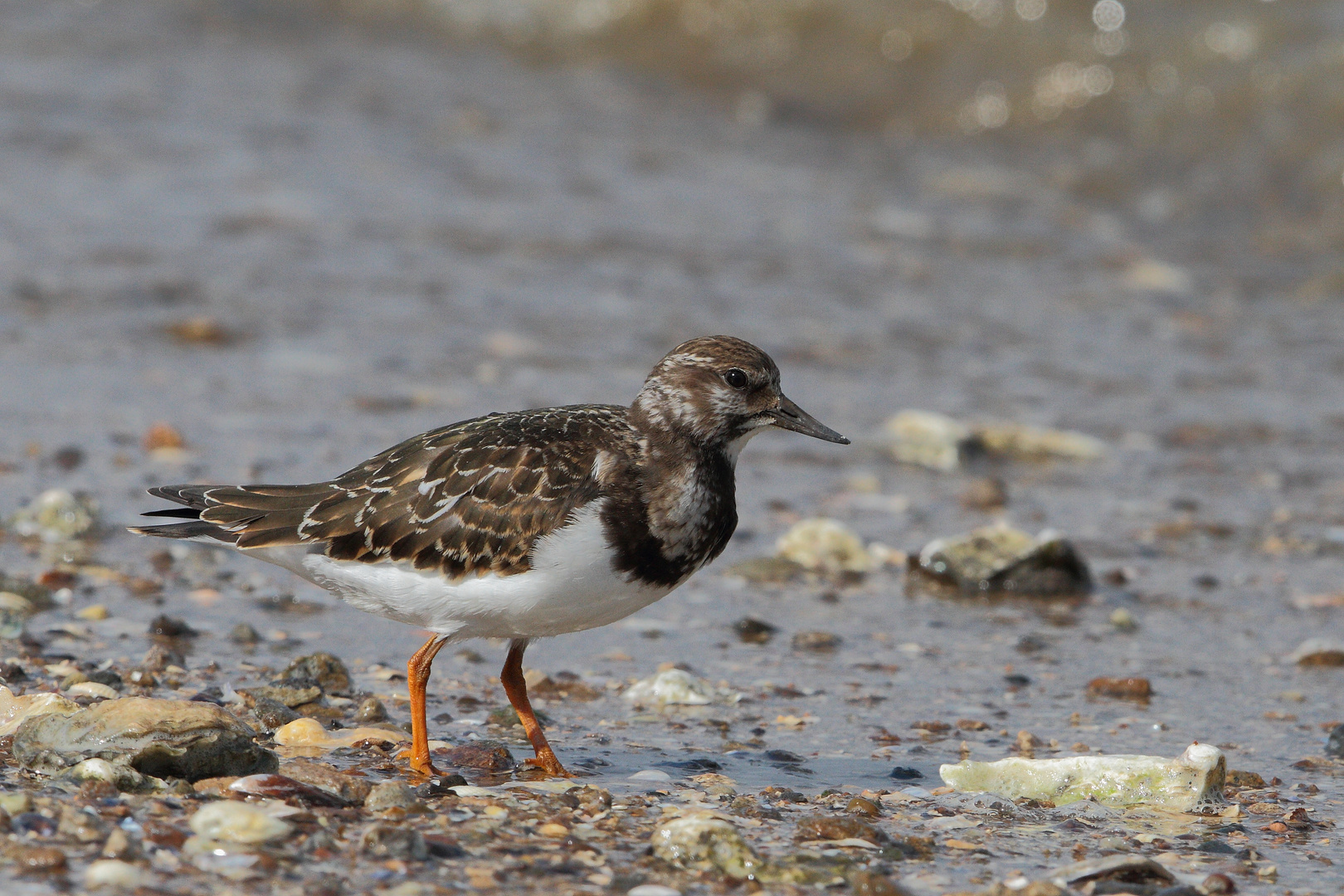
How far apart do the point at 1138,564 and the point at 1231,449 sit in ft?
4.52

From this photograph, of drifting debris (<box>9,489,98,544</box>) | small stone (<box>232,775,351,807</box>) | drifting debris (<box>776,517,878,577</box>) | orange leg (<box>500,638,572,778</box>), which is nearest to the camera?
small stone (<box>232,775,351,807</box>)

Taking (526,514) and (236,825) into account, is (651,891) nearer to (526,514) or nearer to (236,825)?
(236,825)

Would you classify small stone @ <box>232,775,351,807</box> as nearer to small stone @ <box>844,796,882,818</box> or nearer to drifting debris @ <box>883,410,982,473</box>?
small stone @ <box>844,796,882,818</box>

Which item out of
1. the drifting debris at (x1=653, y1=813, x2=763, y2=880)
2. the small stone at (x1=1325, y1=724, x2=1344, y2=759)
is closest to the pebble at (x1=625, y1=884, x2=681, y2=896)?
the drifting debris at (x1=653, y1=813, x2=763, y2=880)

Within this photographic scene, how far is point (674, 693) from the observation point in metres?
4.21

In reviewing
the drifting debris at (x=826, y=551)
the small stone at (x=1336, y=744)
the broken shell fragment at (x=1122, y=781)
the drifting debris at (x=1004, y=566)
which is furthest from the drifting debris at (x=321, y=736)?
the small stone at (x=1336, y=744)

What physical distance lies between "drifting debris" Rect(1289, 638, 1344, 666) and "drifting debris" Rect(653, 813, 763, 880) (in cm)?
238

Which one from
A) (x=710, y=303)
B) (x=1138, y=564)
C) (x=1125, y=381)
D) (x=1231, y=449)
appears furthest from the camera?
(x=710, y=303)

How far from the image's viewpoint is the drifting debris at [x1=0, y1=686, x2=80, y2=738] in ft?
11.2

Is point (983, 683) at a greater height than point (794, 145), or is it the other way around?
point (794, 145)

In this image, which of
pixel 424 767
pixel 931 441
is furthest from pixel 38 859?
pixel 931 441

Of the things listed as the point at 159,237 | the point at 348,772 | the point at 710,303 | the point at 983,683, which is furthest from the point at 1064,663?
the point at 159,237

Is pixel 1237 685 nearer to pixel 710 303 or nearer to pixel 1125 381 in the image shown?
pixel 1125 381

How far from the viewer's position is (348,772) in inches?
140
